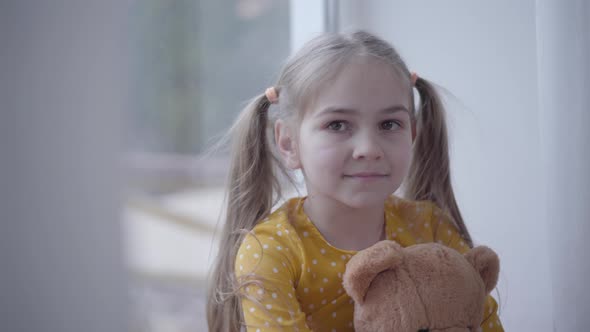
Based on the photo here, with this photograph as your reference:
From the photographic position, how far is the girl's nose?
935 millimetres

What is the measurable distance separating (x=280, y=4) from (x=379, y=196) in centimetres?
122

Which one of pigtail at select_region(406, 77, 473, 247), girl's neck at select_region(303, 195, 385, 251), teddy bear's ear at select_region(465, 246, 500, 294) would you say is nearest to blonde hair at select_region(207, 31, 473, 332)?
pigtail at select_region(406, 77, 473, 247)

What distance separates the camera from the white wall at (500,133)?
4.06ft

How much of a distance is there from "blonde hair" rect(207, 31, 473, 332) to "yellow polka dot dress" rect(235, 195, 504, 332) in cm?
4

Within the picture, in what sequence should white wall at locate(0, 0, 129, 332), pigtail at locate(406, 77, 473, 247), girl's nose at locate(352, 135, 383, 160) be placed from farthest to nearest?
pigtail at locate(406, 77, 473, 247), girl's nose at locate(352, 135, 383, 160), white wall at locate(0, 0, 129, 332)

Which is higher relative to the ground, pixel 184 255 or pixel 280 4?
pixel 280 4

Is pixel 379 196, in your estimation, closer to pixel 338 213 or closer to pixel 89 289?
pixel 338 213

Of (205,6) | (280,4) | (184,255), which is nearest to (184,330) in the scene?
(184,255)

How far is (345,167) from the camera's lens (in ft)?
3.17

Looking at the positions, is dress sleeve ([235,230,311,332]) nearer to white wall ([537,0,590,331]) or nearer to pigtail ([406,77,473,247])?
pigtail ([406,77,473,247])

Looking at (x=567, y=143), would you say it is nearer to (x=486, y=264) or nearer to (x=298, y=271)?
(x=486, y=264)

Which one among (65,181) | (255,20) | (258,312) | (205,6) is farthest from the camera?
(255,20)

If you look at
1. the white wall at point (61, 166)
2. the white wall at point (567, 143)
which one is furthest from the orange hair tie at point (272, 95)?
the white wall at point (567, 143)

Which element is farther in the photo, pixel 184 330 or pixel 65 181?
pixel 184 330
